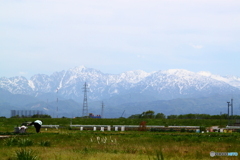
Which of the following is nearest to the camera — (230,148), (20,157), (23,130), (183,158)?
(20,157)

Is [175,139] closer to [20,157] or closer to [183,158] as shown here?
[183,158]

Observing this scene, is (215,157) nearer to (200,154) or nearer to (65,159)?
(200,154)

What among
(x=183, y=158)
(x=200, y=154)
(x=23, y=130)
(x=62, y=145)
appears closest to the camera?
(x=183, y=158)

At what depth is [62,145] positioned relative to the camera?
4588 centimetres

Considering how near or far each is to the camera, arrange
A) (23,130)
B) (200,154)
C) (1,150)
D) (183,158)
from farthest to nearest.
Answer: (23,130)
(1,150)
(200,154)
(183,158)

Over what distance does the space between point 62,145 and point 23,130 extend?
17706 mm

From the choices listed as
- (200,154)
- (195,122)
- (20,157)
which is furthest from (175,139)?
(195,122)

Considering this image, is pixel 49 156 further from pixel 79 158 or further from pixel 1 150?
pixel 1 150

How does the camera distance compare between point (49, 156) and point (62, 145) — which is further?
point (62, 145)

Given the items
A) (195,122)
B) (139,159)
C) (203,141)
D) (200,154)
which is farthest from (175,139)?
(195,122)

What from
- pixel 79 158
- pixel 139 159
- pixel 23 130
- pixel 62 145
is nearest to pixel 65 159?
pixel 79 158

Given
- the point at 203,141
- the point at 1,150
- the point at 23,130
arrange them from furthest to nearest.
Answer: the point at 23,130, the point at 203,141, the point at 1,150

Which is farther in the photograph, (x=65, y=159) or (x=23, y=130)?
(x=23, y=130)

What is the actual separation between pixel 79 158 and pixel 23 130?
30.9 meters
